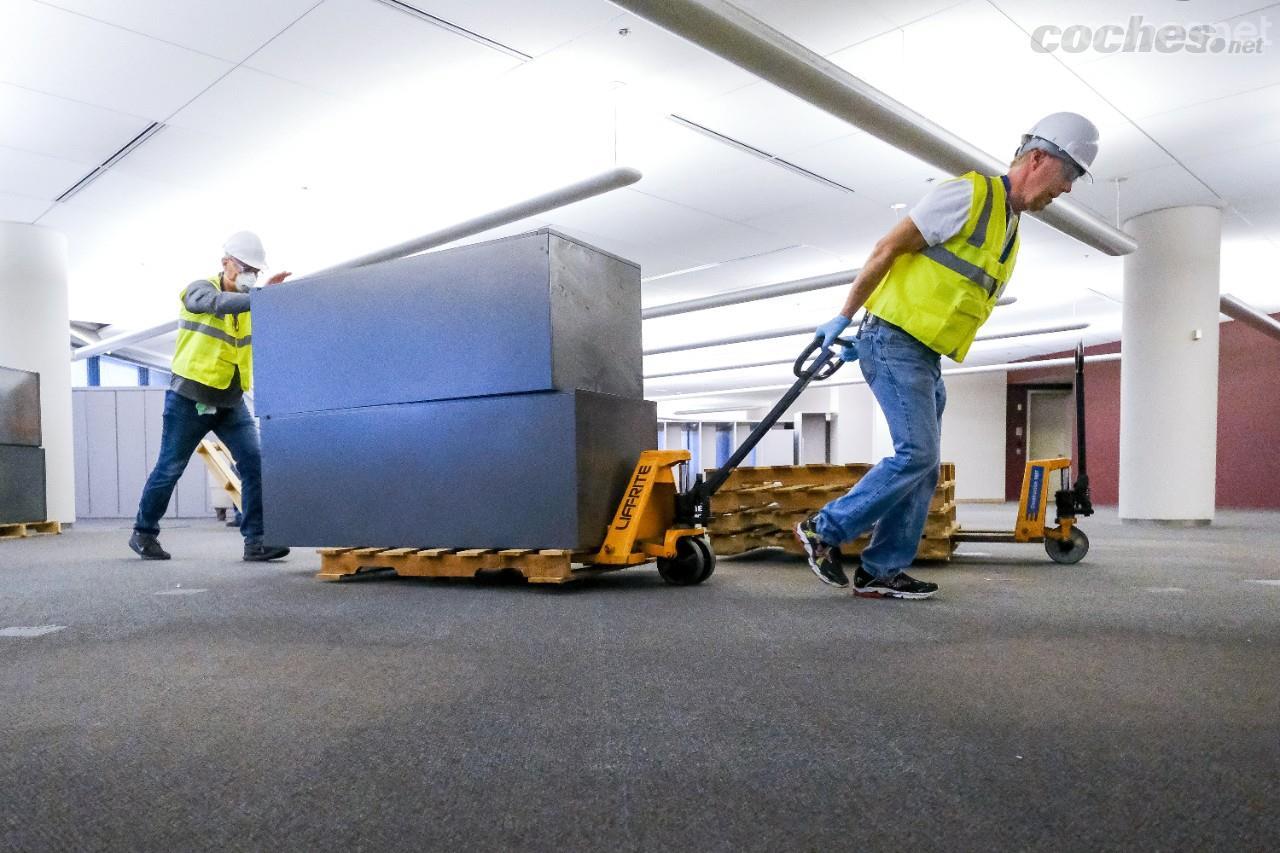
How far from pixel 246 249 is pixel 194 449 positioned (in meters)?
1.37

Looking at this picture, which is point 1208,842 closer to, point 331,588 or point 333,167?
point 331,588

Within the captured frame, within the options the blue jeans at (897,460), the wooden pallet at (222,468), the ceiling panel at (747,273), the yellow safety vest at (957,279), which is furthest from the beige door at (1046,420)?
the yellow safety vest at (957,279)

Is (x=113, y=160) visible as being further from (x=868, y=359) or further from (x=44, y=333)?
(x=868, y=359)

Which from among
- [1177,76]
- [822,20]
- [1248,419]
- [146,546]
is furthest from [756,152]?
[1248,419]

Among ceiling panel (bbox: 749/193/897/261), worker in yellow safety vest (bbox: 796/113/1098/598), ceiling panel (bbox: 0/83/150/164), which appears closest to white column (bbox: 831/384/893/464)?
ceiling panel (bbox: 749/193/897/261)

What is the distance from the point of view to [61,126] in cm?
698

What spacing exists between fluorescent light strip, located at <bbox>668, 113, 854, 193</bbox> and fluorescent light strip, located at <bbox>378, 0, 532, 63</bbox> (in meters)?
1.54

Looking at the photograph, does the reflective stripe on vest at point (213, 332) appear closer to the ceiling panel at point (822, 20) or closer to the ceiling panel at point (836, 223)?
the ceiling panel at point (822, 20)

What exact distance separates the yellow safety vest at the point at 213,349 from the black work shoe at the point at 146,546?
1.17 m

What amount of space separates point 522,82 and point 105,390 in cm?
1024

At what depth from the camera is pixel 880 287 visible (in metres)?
3.32

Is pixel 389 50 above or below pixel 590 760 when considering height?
above

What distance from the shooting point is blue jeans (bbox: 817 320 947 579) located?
10.5 feet

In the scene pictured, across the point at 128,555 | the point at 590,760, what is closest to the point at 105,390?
the point at 128,555
